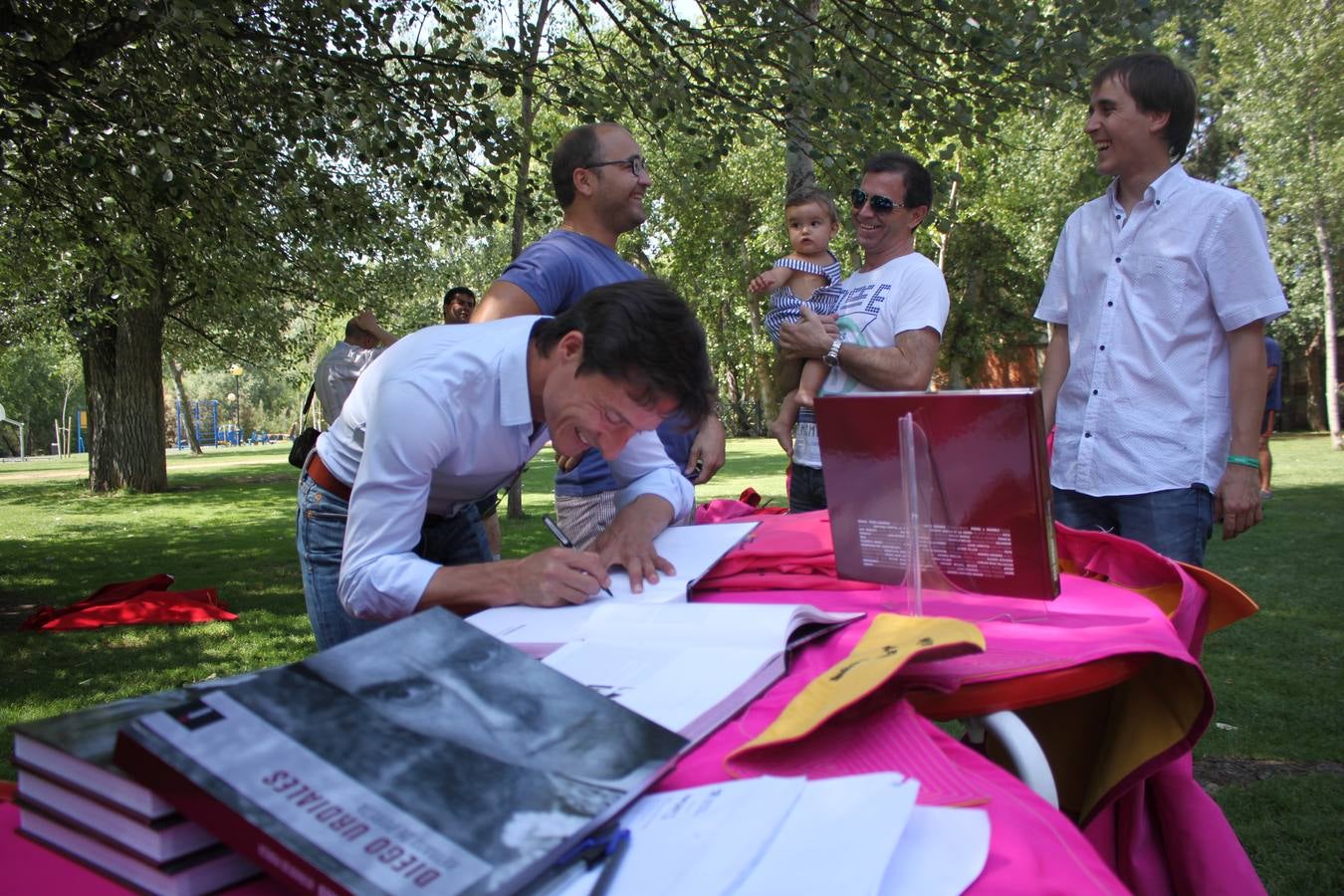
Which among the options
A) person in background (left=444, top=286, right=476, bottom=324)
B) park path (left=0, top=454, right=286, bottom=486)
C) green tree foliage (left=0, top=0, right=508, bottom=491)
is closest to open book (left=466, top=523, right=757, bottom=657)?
green tree foliage (left=0, top=0, right=508, bottom=491)

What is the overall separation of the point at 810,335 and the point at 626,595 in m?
1.78

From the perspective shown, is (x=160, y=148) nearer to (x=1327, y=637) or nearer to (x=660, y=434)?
(x=660, y=434)

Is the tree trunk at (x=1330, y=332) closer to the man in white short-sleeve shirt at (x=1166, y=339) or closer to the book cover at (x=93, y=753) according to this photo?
the man in white short-sleeve shirt at (x=1166, y=339)

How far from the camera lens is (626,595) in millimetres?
1744

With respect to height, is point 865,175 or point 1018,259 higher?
point 1018,259

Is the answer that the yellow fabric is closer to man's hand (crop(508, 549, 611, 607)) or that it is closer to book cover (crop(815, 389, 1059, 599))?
book cover (crop(815, 389, 1059, 599))

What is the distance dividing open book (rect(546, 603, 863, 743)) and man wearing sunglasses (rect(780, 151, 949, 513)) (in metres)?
1.73

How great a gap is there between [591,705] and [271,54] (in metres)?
6.09

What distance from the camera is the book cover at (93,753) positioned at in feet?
2.49

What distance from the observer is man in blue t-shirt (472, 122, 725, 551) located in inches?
113

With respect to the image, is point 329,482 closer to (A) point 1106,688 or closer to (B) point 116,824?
(B) point 116,824

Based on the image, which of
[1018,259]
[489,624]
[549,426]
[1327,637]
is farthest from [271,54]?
[1018,259]

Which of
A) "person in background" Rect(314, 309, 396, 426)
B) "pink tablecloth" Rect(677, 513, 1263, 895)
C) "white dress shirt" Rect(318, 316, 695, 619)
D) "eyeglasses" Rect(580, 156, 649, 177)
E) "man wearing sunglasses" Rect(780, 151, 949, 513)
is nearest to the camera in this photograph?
"pink tablecloth" Rect(677, 513, 1263, 895)

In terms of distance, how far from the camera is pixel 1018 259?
29.6 metres
